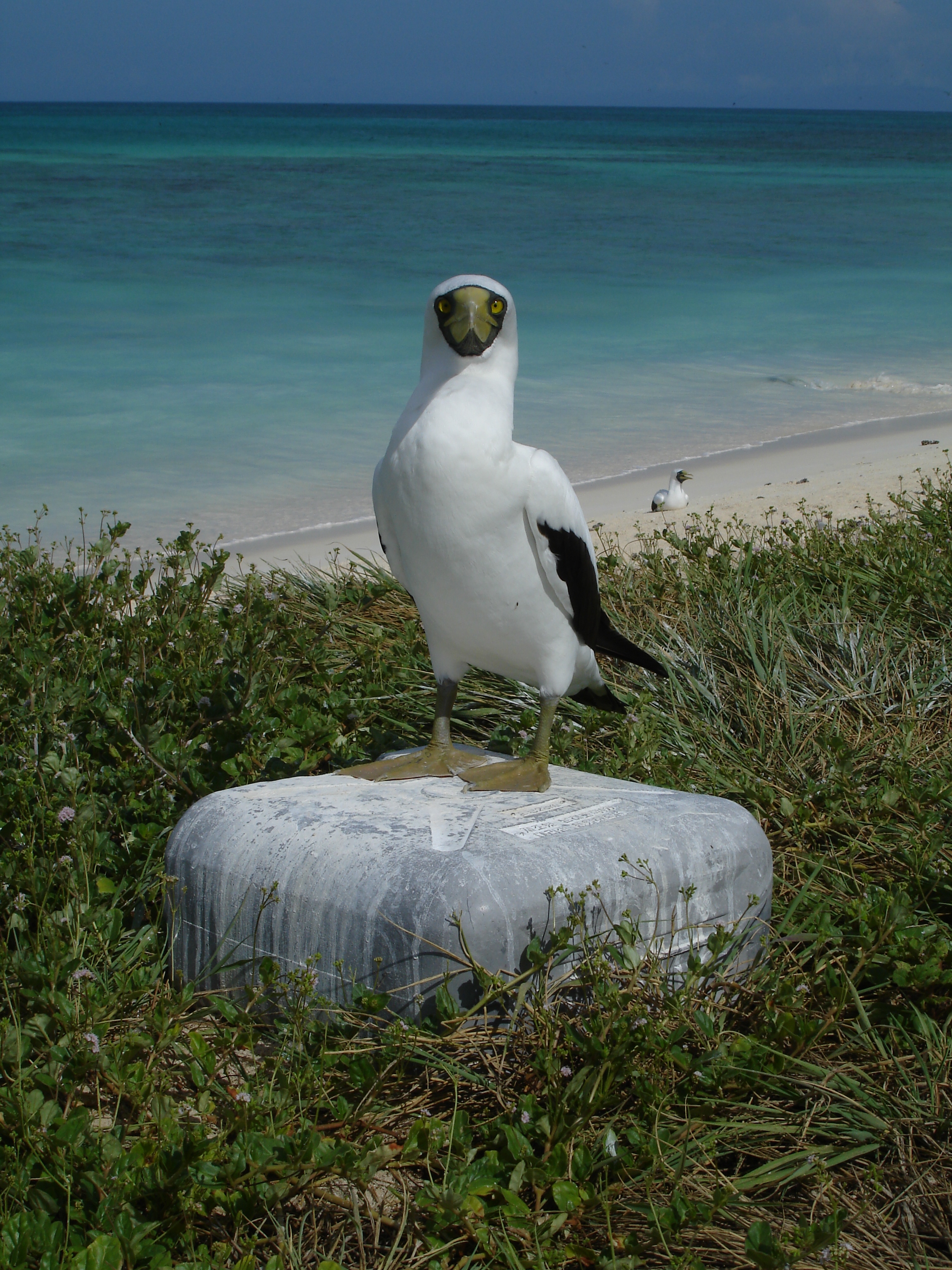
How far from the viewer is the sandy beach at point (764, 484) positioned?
7.04 metres

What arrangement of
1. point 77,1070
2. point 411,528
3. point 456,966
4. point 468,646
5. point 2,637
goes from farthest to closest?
1. point 2,637
2. point 468,646
3. point 411,528
4. point 456,966
5. point 77,1070

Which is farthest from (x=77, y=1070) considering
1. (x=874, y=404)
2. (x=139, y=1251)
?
(x=874, y=404)

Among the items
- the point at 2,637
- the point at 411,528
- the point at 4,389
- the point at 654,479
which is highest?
the point at 4,389

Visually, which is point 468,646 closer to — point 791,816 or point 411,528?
point 411,528

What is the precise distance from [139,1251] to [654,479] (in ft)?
25.0

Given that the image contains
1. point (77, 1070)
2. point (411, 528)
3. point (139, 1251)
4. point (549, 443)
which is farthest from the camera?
point (549, 443)

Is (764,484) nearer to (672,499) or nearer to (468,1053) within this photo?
(672,499)

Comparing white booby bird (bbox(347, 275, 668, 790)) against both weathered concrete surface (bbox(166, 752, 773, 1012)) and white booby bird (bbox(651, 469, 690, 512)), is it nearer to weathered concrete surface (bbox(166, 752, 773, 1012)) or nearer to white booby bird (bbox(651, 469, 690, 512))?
weathered concrete surface (bbox(166, 752, 773, 1012))

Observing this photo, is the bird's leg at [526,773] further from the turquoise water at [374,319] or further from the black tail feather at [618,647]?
the turquoise water at [374,319]

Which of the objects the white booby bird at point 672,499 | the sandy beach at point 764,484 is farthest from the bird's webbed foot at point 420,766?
the white booby bird at point 672,499

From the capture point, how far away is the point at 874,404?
11.5 m

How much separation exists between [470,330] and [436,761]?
46.6 inches

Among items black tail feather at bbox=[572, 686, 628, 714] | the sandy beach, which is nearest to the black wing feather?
black tail feather at bbox=[572, 686, 628, 714]

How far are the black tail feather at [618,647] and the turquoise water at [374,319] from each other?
4.73m
